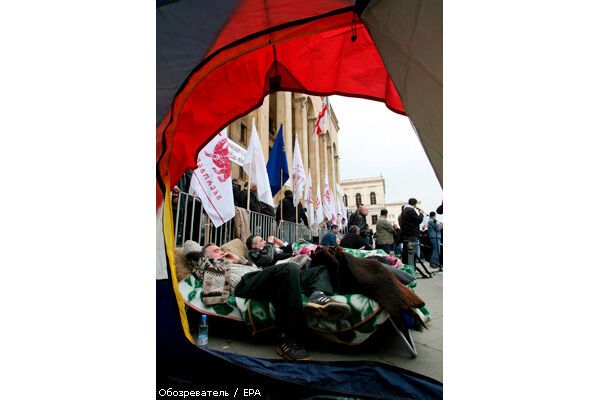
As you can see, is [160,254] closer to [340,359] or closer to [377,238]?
[340,359]

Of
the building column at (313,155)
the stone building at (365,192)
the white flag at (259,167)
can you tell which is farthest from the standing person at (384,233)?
the stone building at (365,192)

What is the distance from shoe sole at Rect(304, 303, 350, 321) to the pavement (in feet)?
0.96

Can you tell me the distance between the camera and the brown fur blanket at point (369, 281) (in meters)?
2.20

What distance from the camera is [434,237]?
717 cm

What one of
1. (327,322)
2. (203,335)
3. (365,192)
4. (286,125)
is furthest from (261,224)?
(365,192)

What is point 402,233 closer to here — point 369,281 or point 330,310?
point 369,281

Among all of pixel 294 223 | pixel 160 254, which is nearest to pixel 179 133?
pixel 160 254

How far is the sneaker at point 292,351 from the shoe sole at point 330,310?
261mm

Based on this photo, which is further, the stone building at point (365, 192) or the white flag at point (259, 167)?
the stone building at point (365, 192)

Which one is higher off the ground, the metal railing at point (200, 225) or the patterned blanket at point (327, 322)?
the metal railing at point (200, 225)

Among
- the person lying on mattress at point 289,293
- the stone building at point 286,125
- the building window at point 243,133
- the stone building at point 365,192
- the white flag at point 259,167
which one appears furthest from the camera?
the stone building at point 365,192

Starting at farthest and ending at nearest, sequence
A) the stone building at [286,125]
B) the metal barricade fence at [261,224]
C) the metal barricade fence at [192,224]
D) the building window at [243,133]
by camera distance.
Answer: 1. the building window at [243,133]
2. the stone building at [286,125]
3. the metal barricade fence at [261,224]
4. the metal barricade fence at [192,224]

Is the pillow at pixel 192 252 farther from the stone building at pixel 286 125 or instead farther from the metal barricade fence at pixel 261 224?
the stone building at pixel 286 125

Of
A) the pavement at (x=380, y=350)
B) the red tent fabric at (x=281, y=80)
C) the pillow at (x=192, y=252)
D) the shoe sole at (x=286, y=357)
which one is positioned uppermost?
the red tent fabric at (x=281, y=80)
